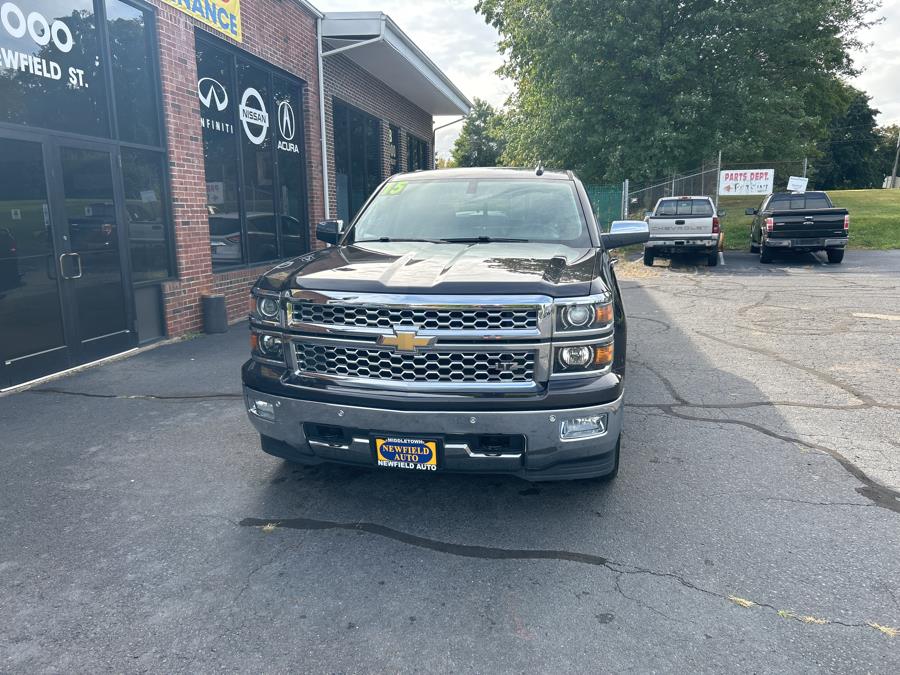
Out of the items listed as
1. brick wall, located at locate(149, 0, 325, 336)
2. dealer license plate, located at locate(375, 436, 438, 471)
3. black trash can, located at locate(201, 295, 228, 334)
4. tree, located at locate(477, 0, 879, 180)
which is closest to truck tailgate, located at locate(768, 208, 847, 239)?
tree, located at locate(477, 0, 879, 180)

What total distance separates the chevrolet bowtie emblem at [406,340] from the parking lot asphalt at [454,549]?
0.99 metres

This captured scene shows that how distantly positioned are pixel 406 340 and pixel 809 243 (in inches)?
614

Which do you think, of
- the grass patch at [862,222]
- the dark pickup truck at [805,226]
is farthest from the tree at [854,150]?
the dark pickup truck at [805,226]

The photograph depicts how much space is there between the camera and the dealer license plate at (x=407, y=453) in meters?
3.20

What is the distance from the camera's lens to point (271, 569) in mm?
3070

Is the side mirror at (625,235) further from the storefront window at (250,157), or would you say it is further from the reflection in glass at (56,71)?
the storefront window at (250,157)

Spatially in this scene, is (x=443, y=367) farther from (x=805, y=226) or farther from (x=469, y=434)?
(x=805, y=226)

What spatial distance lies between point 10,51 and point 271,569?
572 cm

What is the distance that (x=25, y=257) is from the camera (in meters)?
6.11

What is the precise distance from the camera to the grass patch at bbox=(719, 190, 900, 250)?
67.8ft

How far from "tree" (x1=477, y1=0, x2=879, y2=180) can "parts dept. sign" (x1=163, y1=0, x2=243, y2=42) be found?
1518cm

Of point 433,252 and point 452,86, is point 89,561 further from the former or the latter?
point 452,86

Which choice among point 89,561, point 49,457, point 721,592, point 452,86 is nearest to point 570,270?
point 721,592

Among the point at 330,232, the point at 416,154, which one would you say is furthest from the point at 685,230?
the point at 330,232
